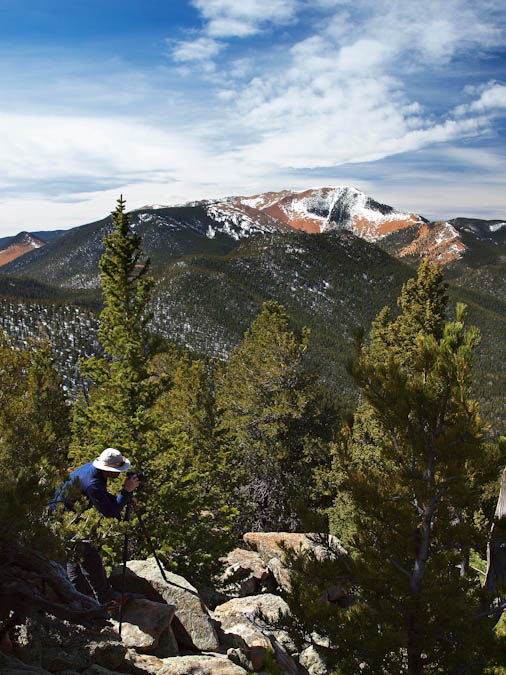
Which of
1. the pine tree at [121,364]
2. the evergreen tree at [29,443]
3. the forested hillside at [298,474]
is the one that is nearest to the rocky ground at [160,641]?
the forested hillside at [298,474]

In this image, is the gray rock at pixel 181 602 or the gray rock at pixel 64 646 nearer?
the gray rock at pixel 64 646

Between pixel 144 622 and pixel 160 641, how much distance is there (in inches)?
15.7

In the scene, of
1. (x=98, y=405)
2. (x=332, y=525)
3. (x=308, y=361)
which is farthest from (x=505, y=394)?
(x=98, y=405)

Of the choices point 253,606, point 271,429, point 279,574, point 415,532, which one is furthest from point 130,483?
point 271,429

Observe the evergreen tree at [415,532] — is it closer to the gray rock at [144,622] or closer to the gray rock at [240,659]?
the gray rock at [240,659]

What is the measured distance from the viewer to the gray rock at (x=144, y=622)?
636 centimetres

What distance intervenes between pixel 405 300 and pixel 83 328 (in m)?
153

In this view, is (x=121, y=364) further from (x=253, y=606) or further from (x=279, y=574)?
(x=279, y=574)

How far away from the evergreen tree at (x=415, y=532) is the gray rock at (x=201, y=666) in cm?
153

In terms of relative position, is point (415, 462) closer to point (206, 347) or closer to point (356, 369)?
point (356, 369)

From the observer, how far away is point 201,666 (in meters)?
5.83

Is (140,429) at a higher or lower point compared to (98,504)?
lower

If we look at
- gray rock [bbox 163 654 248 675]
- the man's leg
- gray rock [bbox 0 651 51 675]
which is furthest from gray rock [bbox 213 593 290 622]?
gray rock [bbox 0 651 51 675]

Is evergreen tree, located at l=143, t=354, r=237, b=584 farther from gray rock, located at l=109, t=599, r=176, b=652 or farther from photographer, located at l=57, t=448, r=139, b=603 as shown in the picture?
photographer, located at l=57, t=448, r=139, b=603
